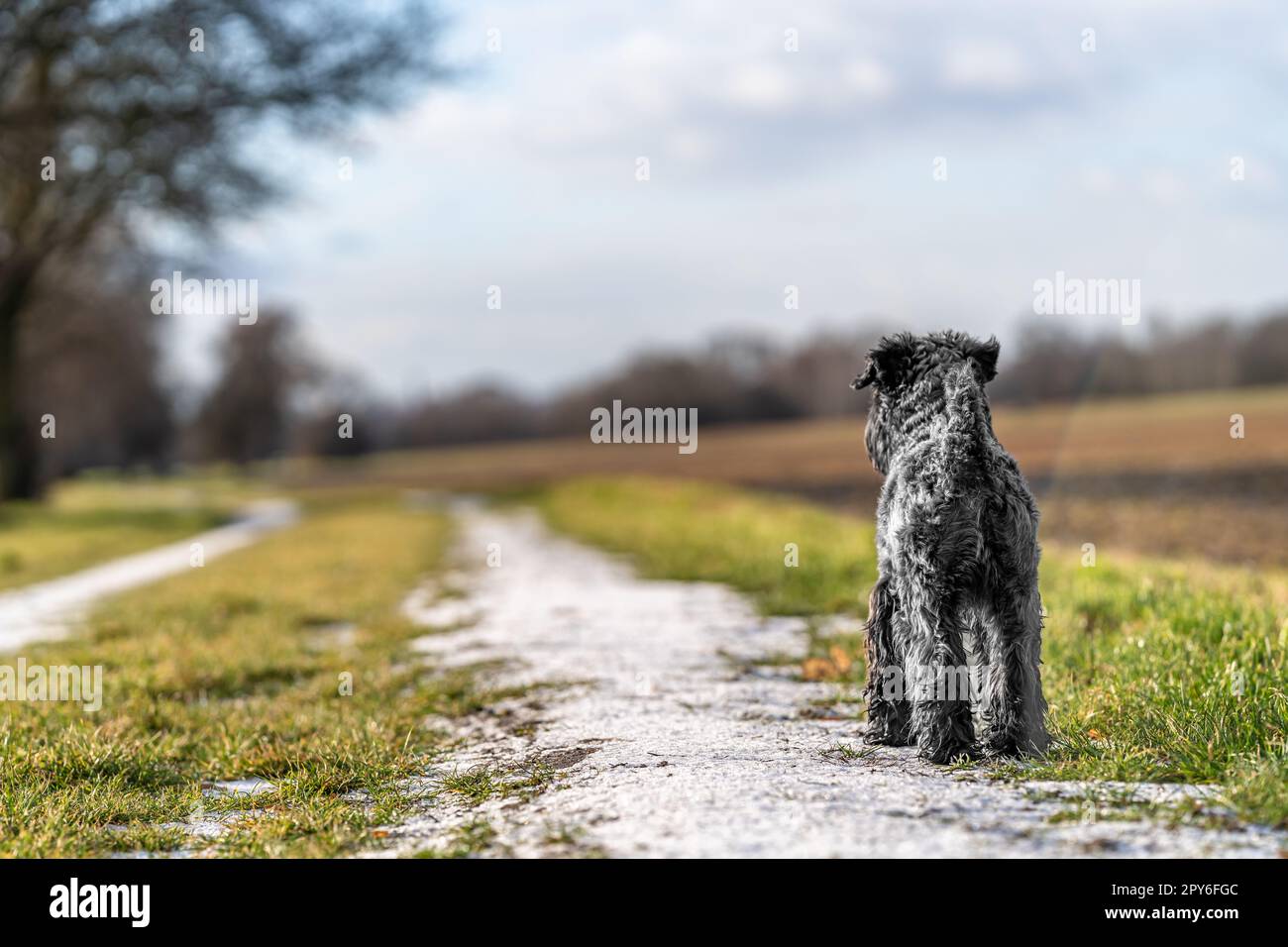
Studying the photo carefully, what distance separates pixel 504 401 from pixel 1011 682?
8853 cm

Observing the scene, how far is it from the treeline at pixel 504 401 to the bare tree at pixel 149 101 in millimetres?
18261

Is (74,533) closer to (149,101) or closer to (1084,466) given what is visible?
(149,101)

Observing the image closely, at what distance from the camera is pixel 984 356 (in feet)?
14.8

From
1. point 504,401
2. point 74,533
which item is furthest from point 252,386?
point 74,533

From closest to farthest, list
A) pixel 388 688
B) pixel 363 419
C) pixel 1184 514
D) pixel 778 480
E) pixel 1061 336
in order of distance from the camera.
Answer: pixel 388 688 → pixel 1184 514 → pixel 778 480 → pixel 1061 336 → pixel 363 419

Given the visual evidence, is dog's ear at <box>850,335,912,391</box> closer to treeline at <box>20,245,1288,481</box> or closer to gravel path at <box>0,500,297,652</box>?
gravel path at <box>0,500,297,652</box>

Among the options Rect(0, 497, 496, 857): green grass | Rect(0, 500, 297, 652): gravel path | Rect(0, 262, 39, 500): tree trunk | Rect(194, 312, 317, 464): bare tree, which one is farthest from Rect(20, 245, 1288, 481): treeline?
Rect(0, 497, 496, 857): green grass

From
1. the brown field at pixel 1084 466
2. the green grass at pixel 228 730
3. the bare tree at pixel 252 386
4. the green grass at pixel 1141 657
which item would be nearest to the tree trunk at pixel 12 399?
the brown field at pixel 1084 466

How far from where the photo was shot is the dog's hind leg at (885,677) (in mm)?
4414

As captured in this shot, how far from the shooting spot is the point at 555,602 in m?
10.3

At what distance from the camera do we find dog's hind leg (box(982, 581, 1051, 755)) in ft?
13.4
